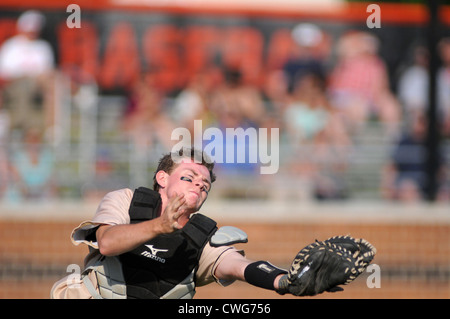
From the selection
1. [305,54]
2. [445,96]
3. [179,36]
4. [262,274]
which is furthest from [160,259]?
[445,96]

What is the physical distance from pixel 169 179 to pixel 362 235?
6616 millimetres

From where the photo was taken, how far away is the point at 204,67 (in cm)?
1196

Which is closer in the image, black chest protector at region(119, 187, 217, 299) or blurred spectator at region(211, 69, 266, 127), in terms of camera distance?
black chest protector at region(119, 187, 217, 299)

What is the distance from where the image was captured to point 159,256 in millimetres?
4230

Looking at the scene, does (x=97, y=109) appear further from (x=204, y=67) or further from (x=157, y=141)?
(x=204, y=67)

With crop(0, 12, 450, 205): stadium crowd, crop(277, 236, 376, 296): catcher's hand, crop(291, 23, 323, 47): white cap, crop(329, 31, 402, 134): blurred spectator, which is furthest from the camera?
crop(291, 23, 323, 47): white cap

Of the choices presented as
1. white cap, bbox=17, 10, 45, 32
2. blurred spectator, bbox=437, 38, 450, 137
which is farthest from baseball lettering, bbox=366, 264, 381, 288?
white cap, bbox=17, 10, 45, 32

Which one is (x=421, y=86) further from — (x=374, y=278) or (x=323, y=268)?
(x=323, y=268)

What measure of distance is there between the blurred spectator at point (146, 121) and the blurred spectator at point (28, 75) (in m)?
1.12

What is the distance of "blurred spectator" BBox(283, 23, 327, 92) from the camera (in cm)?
1159

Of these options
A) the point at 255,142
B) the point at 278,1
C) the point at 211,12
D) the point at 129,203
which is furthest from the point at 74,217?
the point at 129,203

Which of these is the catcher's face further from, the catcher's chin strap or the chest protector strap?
the catcher's chin strap

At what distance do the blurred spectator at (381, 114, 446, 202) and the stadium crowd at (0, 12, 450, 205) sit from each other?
0.01 metres

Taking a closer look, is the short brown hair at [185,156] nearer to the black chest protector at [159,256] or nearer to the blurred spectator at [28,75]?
the black chest protector at [159,256]
